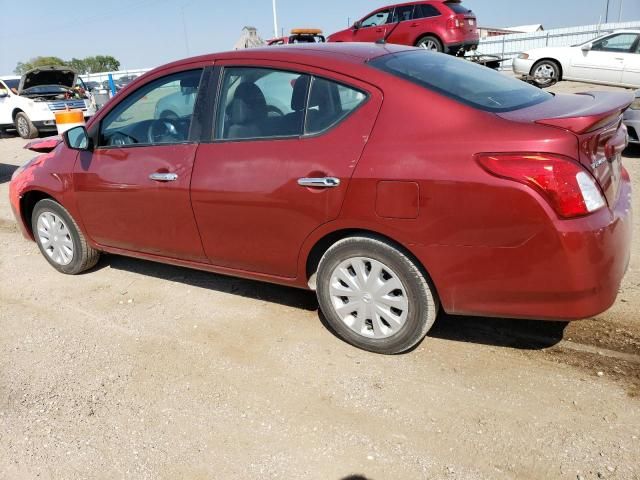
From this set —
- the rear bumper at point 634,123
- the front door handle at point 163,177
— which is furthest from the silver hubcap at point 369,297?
the rear bumper at point 634,123

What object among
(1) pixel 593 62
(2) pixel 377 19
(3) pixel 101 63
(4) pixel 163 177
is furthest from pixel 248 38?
(3) pixel 101 63

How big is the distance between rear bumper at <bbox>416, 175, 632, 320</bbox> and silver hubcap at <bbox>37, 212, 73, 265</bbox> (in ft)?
10.4

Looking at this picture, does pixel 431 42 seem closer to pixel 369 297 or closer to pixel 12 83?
pixel 12 83

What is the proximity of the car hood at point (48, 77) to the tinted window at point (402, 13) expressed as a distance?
30.6ft

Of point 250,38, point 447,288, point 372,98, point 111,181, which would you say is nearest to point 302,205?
point 372,98

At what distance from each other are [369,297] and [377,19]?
14.4 m

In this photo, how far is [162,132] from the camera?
3697 mm

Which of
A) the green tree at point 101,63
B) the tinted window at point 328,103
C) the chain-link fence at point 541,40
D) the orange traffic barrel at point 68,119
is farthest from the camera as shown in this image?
the green tree at point 101,63

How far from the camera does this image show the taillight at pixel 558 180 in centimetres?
236

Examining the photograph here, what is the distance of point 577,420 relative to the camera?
2502 mm

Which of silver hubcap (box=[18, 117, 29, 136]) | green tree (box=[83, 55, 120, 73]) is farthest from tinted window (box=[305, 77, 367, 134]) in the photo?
green tree (box=[83, 55, 120, 73])

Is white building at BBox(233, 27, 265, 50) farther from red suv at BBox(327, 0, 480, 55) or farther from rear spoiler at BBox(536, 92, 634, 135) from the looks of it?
rear spoiler at BBox(536, 92, 634, 135)

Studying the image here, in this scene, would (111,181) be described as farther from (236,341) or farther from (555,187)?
(555,187)

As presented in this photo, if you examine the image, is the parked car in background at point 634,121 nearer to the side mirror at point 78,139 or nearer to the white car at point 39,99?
the side mirror at point 78,139
